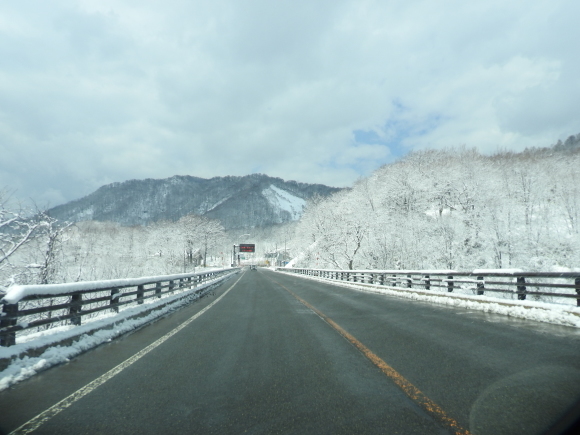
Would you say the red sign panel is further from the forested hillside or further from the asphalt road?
the asphalt road

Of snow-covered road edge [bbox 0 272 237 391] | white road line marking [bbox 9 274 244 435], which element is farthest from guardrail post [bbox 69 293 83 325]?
white road line marking [bbox 9 274 244 435]

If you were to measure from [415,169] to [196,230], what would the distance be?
53822mm

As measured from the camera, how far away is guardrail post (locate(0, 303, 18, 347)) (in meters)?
5.37

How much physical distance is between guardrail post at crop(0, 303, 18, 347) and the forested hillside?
37.6 meters

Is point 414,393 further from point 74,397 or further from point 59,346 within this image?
point 59,346

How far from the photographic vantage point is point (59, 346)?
6074 mm

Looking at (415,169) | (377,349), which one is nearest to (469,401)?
(377,349)

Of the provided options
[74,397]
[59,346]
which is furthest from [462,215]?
[74,397]

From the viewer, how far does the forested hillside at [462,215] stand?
35.0 metres

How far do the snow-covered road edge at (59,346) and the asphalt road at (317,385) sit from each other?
23cm

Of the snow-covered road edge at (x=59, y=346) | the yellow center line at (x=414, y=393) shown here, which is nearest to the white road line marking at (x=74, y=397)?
the snow-covered road edge at (x=59, y=346)

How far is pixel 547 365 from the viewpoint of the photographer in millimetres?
4543

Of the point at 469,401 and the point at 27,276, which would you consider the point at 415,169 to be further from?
the point at 469,401

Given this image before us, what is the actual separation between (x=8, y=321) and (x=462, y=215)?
136ft
